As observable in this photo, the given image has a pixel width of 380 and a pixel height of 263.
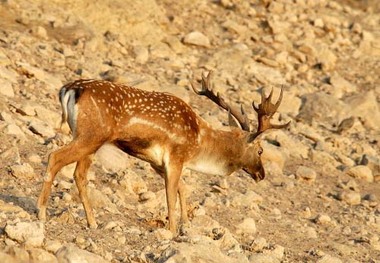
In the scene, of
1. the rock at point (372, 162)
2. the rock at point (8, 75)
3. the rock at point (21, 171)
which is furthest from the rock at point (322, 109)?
the rock at point (21, 171)

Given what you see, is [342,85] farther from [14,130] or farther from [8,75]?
[14,130]

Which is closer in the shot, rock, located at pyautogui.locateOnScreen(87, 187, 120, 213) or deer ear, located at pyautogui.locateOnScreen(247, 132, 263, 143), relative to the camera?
rock, located at pyautogui.locateOnScreen(87, 187, 120, 213)

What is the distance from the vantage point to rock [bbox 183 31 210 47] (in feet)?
59.1

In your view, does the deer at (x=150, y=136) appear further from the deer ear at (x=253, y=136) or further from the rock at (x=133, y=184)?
the rock at (x=133, y=184)

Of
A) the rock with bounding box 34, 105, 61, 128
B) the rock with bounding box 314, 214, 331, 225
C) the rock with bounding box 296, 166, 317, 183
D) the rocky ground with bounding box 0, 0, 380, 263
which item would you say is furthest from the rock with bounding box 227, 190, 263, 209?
the rock with bounding box 34, 105, 61, 128

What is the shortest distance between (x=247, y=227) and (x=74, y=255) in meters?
3.74

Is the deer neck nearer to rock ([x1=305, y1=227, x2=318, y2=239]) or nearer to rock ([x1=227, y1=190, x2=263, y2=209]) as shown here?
rock ([x1=227, y1=190, x2=263, y2=209])

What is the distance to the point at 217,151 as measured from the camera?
35.7 ft

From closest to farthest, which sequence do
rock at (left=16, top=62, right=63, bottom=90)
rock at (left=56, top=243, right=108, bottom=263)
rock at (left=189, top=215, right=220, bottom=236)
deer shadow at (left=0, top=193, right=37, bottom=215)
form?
rock at (left=56, top=243, right=108, bottom=263), deer shadow at (left=0, top=193, right=37, bottom=215), rock at (left=189, top=215, right=220, bottom=236), rock at (left=16, top=62, right=63, bottom=90)

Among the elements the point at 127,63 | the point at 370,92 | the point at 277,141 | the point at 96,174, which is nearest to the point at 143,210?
the point at 96,174

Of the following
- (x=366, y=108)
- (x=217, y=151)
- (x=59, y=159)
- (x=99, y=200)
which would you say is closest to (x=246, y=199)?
(x=217, y=151)

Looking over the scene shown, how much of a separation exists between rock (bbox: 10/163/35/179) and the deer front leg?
1.56 meters

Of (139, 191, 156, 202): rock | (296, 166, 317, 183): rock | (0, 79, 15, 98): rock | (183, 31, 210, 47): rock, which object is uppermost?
(139, 191, 156, 202): rock

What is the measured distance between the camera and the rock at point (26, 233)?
769 cm
